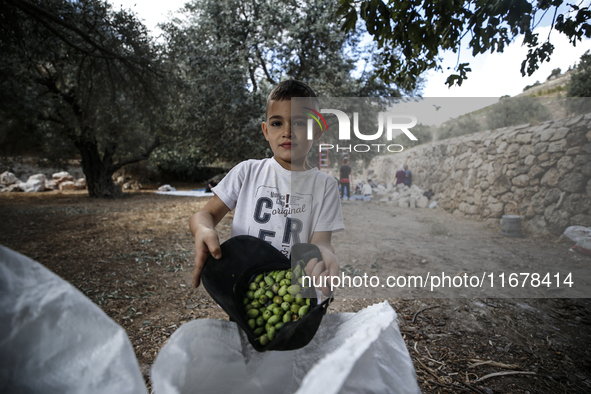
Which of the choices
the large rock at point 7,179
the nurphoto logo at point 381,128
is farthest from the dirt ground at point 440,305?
the large rock at point 7,179

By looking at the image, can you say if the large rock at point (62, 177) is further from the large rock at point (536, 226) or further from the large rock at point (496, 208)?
the large rock at point (536, 226)

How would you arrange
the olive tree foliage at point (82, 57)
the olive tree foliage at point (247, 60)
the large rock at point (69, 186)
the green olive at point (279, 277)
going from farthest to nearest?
the large rock at point (69, 186) → the olive tree foliage at point (247, 60) → the olive tree foliage at point (82, 57) → the green olive at point (279, 277)

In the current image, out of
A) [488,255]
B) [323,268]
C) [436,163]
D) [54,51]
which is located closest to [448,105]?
[436,163]

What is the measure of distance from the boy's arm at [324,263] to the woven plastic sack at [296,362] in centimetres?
19

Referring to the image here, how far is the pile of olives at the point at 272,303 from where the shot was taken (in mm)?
1022

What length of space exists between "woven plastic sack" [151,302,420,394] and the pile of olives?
0.49 ft

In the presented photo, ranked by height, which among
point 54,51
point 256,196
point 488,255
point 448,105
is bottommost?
point 488,255

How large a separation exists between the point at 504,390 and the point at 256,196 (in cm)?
180

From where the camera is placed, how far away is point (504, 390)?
168 cm

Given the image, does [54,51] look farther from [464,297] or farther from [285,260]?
[464,297]

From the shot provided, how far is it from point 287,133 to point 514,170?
1.53 metres

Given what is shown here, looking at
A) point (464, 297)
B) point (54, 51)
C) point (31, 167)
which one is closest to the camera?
point (464, 297)

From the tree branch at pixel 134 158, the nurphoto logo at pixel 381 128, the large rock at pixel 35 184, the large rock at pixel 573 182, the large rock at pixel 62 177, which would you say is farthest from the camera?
the large rock at pixel 62 177

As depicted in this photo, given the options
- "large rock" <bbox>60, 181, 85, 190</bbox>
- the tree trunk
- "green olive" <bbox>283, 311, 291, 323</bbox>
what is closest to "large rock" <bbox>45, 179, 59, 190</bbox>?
"large rock" <bbox>60, 181, 85, 190</bbox>
